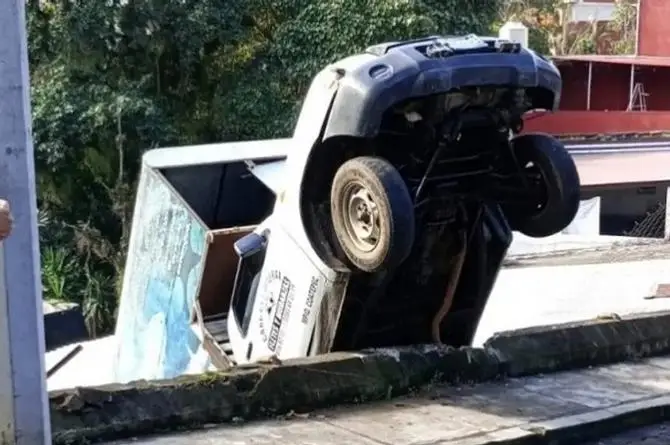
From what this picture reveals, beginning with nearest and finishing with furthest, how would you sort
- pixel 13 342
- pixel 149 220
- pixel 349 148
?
pixel 13 342
pixel 349 148
pixel 149 220

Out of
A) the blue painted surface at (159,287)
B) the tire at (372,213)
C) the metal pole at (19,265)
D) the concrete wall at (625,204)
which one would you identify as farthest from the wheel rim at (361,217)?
the concrete wall at (625,204)

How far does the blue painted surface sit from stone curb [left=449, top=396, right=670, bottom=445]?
3.21 m

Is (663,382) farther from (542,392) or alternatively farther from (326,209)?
(326,209)

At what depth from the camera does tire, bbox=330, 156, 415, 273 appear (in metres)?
4.67

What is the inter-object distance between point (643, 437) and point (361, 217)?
148 cm

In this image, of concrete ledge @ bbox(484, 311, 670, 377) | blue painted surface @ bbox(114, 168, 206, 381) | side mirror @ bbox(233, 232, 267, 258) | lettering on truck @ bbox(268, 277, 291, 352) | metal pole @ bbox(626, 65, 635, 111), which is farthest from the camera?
metal pole @ bbox(626, 65, 635, 111)

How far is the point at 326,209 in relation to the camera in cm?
→ 546

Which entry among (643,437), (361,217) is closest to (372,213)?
(361,217)

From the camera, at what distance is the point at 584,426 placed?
4281 millimetres

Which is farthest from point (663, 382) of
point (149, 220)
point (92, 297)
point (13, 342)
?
point (92, 297)

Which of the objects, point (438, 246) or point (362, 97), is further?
point (438, 246)

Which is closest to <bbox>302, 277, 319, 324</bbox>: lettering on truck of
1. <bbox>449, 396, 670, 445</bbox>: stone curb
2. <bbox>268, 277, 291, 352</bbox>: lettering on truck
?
<bbox>268, 277, 291, 352</bbox>: lettering on truck

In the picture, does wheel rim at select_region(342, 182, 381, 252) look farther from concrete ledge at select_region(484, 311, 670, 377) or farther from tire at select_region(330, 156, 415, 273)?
concrete ledge at select_region(484, 311, 670, 377)

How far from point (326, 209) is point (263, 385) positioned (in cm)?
124
